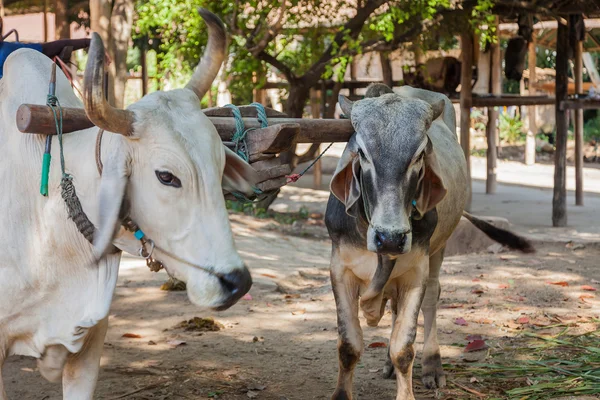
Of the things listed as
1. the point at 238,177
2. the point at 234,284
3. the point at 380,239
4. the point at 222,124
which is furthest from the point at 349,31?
the point at 234,284

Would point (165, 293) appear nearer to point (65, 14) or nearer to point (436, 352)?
point (436, 352)

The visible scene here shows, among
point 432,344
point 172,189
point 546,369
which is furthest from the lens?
point 432,344

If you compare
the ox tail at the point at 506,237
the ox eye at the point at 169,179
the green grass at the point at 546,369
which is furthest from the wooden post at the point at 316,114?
the ox eye at the point at 169,179

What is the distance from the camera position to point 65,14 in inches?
392

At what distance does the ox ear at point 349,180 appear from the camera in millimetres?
3412

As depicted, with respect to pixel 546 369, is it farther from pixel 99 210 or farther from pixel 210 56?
pixel 99 210

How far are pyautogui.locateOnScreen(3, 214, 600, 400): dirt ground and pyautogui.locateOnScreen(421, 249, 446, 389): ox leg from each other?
8 centimetres

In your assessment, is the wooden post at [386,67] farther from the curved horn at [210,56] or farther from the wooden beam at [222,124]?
the curved horn at [210,56]

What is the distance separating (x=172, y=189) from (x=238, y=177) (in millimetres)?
484

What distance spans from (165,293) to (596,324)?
303cm

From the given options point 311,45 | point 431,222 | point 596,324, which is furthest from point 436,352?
point 311,45

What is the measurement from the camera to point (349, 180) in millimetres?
3545

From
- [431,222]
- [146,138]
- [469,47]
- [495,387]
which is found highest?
[469,47]

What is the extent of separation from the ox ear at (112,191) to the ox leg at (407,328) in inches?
66.2
